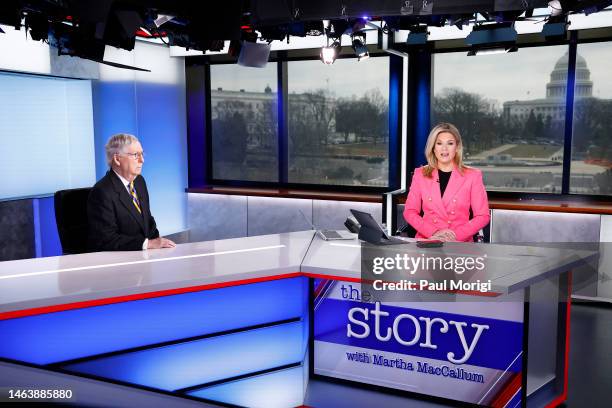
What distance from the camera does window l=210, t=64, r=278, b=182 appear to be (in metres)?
7.02

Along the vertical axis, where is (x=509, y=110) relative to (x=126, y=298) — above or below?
above

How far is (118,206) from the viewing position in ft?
10.5

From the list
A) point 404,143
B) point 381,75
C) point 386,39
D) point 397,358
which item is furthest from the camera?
point 381,75

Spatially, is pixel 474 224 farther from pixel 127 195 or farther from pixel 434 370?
pixel 127 195

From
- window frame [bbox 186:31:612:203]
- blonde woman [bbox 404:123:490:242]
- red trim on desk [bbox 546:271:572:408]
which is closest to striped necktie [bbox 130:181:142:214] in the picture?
blonde woman [bbox 404:123:490:242]

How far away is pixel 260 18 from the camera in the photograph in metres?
4.00

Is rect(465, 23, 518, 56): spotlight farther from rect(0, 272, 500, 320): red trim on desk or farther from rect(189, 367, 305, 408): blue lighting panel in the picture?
rect(189, 367, 305, 408): blue lighting panel

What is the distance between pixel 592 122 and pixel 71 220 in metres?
4.76

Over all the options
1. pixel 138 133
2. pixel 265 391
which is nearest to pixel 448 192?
pixel 265 391

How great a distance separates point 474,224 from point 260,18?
2.06m

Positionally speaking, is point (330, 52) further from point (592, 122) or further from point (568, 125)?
point (592, 122)

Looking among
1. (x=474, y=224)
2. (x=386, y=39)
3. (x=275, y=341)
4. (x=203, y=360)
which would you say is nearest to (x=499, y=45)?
(x=386, y=39)

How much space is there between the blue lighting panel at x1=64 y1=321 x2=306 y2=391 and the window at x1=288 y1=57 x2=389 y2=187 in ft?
12.9

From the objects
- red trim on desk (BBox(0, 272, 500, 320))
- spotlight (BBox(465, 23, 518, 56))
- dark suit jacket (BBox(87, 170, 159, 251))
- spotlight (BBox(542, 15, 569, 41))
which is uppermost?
spotlight (BBox(542, 15, 569, 41))
